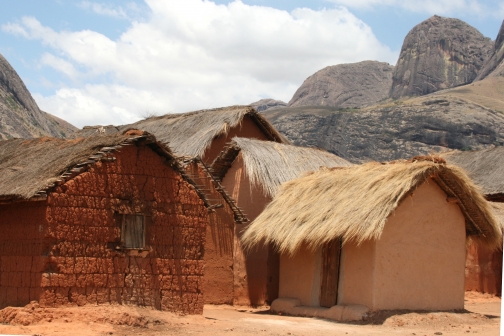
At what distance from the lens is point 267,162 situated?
17.8m

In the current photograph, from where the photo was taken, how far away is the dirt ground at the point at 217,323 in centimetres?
1040

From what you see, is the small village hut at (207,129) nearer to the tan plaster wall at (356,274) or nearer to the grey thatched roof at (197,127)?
the grey thatched roof at (197,127)

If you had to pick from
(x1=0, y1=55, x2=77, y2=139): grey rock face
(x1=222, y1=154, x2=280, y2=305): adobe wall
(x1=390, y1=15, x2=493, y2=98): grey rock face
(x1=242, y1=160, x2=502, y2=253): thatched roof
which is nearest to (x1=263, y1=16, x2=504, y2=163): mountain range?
(x1=390, y1=15, x2=493, y2=98): grey rock face

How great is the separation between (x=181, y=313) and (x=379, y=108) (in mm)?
50189

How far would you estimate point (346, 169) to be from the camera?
52.4 feet

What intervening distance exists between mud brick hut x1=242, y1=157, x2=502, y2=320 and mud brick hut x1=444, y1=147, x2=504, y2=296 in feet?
8.62

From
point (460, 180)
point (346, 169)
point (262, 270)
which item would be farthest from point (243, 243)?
point (460, 180)

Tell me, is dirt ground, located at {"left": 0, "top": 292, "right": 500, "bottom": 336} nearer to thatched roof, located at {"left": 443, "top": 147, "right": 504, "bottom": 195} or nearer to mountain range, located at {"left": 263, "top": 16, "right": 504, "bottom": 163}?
thatched roof, located at {"left": 443, "top": 147, "right": 504, "bottom": 195}

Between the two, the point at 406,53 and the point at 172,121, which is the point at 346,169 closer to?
the point at 172,121

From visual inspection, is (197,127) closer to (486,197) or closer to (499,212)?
(499,212)

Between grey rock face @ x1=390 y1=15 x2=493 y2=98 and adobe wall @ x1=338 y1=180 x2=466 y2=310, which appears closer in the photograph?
adobe wall @ x1=338 y1=180 x2=466 y2=310

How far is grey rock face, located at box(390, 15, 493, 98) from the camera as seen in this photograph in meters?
86.9

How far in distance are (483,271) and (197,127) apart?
899cm

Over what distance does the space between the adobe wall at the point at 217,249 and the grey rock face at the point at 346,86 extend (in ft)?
285
